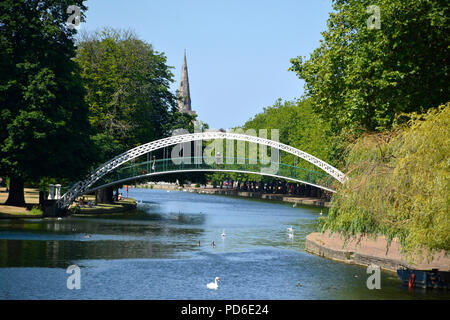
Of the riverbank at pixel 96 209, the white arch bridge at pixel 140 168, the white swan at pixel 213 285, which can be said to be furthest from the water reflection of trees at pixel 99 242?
the white swan at pixel 213 285

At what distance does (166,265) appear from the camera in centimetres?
3372

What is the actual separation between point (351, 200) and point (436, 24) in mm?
11381

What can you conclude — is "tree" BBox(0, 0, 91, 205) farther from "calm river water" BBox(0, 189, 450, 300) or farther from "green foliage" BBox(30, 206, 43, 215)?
"calm river water" BBox(0, 189, 450, 300)

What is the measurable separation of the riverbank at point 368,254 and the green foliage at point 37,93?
22254mm

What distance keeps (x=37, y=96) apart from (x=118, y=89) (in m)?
18.8

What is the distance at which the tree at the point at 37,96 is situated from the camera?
50.2 metres

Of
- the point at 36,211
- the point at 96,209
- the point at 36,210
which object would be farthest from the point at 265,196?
the point at 36,211

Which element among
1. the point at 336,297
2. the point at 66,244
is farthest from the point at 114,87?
the point at 336,297

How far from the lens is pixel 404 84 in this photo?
36969mm

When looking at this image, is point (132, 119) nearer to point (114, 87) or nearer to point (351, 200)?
point (114, 87)

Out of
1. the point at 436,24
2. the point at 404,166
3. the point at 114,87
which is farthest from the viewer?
the point at 114,87

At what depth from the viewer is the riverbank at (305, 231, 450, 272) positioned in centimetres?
3059

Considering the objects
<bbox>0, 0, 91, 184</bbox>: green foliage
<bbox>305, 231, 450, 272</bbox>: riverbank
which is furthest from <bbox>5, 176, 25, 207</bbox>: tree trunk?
<bbox>305, 231, 450, 272</bbox>: riverbank

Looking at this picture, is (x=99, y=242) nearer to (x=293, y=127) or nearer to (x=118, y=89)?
(x=118, y=89)
